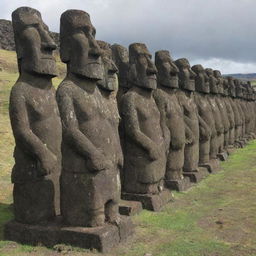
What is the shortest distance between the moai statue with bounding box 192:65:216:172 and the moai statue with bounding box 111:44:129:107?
3843mm

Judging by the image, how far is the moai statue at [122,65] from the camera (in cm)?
915

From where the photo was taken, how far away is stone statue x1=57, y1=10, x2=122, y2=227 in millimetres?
6160

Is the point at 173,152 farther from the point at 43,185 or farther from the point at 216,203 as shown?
the point at 43,185

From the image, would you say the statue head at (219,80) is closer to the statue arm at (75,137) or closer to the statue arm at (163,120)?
the statue arm at (163,120)

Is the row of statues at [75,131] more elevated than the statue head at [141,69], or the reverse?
the statue head at [141,69]

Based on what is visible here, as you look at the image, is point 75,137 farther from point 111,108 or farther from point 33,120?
point 111,108

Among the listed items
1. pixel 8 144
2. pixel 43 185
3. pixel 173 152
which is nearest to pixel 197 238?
pixel 43 185

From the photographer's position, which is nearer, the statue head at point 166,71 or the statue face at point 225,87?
the statue head at point 166,71

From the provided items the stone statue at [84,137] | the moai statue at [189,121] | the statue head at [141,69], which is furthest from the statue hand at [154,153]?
the moai statue at [189,121]

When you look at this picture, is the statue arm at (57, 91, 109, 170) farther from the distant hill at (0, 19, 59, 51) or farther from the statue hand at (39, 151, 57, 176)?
the distant hill at (0, 19, 59, 51)

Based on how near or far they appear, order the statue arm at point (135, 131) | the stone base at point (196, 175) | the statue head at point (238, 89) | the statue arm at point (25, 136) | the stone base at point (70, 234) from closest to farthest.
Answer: the stone base at point (70, 234), the statue arm at point (25, 136), the statue arm at point (135, 131), the stone base at point (196, 175), the statue head at point (238, 89)

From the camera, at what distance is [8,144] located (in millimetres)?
13781

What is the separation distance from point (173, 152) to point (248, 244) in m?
3.79

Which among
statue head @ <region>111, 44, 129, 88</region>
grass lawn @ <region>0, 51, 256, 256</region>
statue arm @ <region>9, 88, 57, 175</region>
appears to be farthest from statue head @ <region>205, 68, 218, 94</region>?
statue arm @ <region>9, 88, 57, 175</region>
